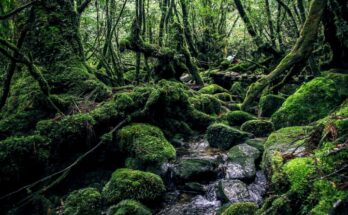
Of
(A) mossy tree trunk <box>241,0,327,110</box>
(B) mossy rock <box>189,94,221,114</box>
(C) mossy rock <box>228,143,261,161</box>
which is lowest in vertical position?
(C) mossy rock <box>228,143,261,161</box>

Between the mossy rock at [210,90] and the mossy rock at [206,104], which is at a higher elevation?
the mossy rock at [210,90]

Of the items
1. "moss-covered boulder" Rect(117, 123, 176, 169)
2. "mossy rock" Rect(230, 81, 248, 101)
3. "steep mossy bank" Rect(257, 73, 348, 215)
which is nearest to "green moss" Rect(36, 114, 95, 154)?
"moss-covered boulder" Rect(117, 123, 176, 169)

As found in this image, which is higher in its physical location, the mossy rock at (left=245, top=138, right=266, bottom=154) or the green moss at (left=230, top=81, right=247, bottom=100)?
the green moss at (left=230, top=81, right=247, bottom=100)

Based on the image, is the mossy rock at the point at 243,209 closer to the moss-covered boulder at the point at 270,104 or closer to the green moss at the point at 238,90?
the moss-covered boulder at the point at 270,104

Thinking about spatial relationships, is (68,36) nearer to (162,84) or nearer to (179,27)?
(162,84)

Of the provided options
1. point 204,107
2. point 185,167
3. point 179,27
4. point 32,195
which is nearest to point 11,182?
point 32,195

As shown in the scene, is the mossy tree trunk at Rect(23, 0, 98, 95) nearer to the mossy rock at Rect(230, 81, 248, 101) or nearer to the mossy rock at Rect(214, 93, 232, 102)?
the mossy rock at Rect(214, 93, 232, 102)

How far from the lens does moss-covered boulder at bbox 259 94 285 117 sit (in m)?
10.7

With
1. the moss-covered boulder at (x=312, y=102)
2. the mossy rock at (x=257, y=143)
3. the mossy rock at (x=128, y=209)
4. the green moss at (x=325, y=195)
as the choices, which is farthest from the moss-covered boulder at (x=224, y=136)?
the green moss at (x=325, y=195)

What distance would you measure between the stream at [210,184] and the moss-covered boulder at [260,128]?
1.59 metres

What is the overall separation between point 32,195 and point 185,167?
126 inches

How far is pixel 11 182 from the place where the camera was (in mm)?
6367

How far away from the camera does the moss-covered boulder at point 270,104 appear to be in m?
10.7

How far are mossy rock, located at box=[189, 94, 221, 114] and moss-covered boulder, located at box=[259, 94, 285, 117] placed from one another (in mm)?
2317
